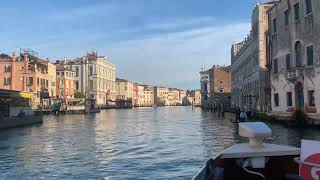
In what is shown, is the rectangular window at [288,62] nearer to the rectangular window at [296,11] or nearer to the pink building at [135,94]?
the rectangular window at [296,11]

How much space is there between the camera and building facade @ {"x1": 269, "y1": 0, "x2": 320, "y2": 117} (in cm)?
3133

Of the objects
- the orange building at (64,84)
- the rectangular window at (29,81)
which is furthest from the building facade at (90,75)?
the rectangular window at (29,81)

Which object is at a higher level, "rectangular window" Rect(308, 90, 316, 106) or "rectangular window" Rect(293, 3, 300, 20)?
"rectangular window" Rect(293, 3, 300, 20)

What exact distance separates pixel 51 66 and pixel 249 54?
145 feet

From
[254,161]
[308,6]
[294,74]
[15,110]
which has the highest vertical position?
[308,6]

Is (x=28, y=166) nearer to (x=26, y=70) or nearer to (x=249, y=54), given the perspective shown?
(x=249, y=54)

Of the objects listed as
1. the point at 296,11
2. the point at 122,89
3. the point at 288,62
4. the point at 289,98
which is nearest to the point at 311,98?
the point at 289,98

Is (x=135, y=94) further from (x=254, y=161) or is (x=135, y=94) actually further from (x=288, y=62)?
(x=254, y=161)

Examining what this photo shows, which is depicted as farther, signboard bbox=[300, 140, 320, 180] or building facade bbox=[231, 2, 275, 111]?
building facade bbox=[231, 2, 275, 111]

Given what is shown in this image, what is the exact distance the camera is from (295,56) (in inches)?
1375

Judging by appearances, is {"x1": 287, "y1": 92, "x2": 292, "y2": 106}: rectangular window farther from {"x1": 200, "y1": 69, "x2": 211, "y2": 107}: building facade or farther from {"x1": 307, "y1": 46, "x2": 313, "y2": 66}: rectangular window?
{"x1": 200, "y1": 69, "x2": 211, "y2": 107}: building facade

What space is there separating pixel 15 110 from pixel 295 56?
27.4m

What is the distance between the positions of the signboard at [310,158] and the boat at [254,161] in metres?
0.10

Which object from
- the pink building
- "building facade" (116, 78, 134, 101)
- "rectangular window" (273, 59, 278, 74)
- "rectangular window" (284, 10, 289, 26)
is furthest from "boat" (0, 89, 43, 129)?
the pink building
